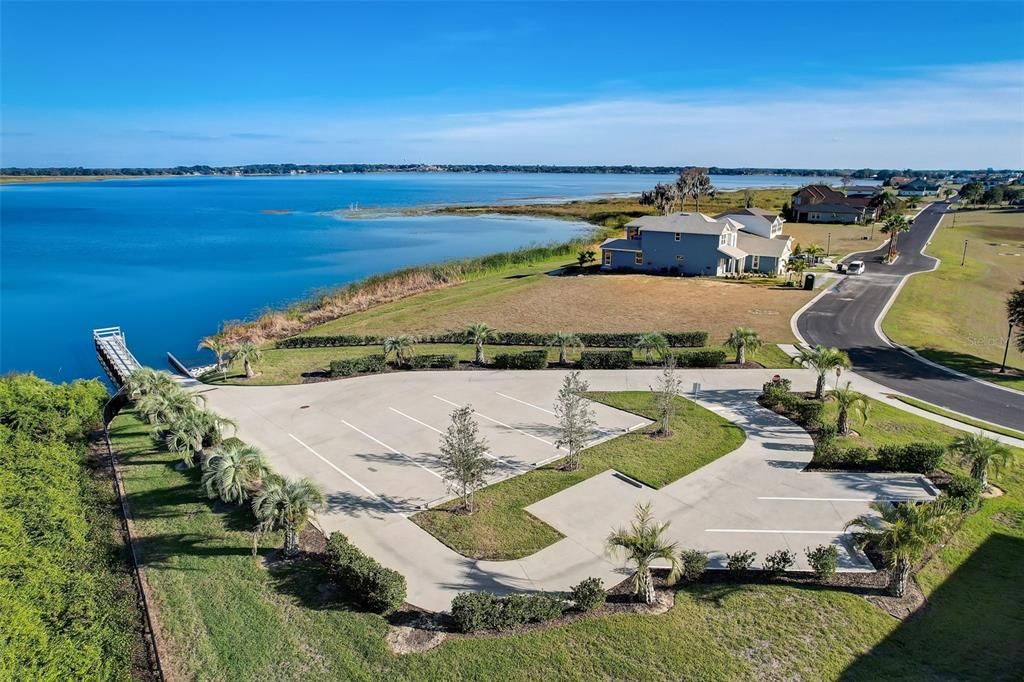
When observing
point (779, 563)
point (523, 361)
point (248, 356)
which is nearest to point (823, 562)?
point (779, 563)

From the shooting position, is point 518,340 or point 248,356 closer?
point 248,356

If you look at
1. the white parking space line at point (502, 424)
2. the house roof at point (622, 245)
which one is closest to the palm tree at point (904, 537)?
the white parking space line at point (502, 424)

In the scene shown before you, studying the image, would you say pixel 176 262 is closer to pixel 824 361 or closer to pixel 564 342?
pixel 564 342

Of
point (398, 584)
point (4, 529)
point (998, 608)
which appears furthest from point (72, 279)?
point (998, 608)

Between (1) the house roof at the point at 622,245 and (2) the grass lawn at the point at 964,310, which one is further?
(1) the house roof at the point at 622,245

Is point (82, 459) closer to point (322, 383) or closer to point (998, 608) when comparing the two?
point (322, 383)

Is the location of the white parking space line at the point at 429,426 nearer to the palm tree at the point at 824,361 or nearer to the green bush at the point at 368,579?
the green bush at the point at 368,579
